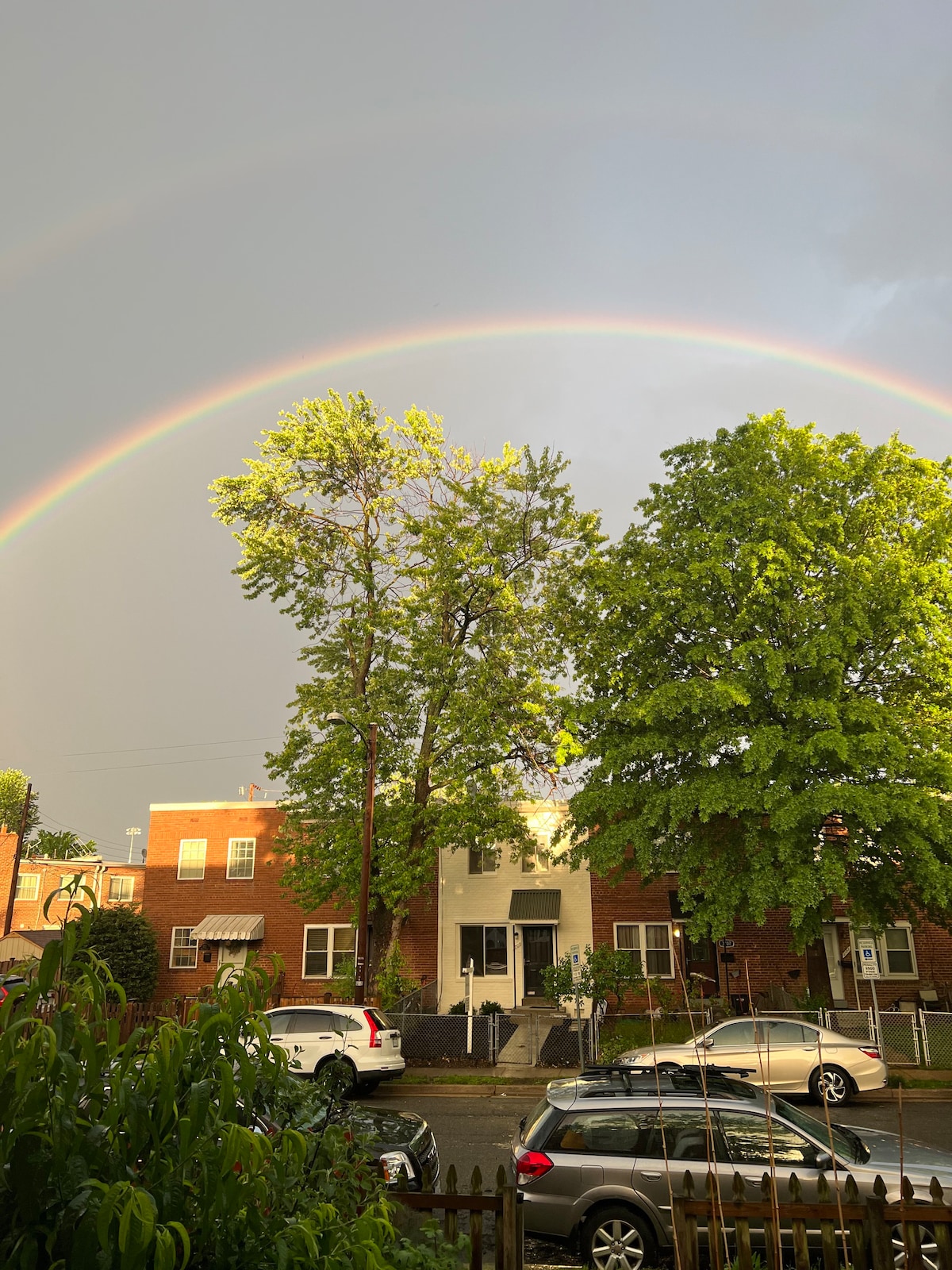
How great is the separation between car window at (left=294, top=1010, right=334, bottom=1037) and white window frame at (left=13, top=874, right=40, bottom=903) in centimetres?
3993

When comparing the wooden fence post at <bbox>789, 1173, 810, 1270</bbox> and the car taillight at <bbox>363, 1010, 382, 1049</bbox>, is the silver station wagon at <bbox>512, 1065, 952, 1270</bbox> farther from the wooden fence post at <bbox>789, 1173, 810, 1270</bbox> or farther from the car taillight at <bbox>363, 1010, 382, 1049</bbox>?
the car taillight at <bbox>363, 1010, 382, 1049</bbox>

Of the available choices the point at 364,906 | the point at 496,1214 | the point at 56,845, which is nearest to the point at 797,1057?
the point at 364,906

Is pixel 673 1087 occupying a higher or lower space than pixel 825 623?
lower

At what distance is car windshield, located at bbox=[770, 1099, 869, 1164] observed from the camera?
7875mm

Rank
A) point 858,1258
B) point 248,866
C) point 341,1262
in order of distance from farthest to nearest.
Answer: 1. point 248,866
2. point 858,1258
3. point 341,1262

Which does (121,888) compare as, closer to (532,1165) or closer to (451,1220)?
(532,1165)

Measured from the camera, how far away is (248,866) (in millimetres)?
34000

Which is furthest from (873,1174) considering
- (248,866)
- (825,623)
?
(248,866)

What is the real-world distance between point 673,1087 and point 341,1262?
6.85m

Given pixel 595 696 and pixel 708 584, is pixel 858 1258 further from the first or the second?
pixel 595 696

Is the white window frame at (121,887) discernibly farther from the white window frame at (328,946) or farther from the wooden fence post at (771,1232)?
the wooden fence post at (771,1232)

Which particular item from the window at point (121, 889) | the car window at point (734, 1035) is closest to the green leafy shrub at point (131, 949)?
the window at point (121, 889)

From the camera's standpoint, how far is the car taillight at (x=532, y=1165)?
8008mm

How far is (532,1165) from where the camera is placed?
26.5 feet
